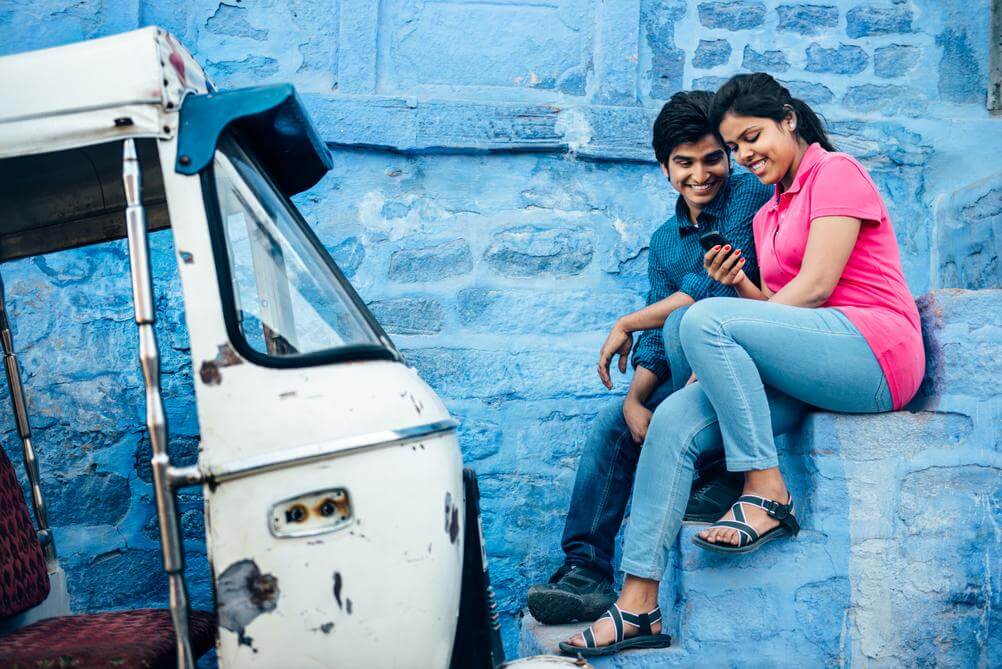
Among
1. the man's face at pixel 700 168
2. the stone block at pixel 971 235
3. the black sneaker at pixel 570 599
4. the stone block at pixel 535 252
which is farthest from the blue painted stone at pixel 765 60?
the black sneaker at pixel 570 599

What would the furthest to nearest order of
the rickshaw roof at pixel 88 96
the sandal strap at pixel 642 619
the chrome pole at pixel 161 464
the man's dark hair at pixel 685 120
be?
the man's dark hair at pixel 685 120
the sandal strap at pixel 642 619
the rickshaw roof at pixel 88 96
the chrome pole at pixel 161 464

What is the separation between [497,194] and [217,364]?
2341 millimetres

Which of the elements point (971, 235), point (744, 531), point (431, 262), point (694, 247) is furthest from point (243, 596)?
point (971, 235)

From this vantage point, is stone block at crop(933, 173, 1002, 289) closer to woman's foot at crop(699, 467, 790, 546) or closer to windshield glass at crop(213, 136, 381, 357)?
woman's foot at crop(699, 467, 790, 546)

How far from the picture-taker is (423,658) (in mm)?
1845

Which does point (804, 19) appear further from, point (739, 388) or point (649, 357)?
point (739, 388)

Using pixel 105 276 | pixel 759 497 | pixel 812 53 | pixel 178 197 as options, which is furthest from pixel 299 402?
pixel 812 53

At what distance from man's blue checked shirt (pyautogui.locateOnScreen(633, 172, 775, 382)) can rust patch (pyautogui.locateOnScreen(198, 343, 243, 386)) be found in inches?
66.3

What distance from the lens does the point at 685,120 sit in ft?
10.1

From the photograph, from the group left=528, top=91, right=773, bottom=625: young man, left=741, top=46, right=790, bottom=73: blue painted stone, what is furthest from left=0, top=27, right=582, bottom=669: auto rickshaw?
left=741, top=46, right=790, bottom=73: blue painted stone

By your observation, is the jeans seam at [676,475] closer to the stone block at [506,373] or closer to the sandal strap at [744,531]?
the sandal strap at [744,531]

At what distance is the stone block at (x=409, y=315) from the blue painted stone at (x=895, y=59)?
2.25m

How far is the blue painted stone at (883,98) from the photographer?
420 cm

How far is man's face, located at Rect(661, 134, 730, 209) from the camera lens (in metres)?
3.11
